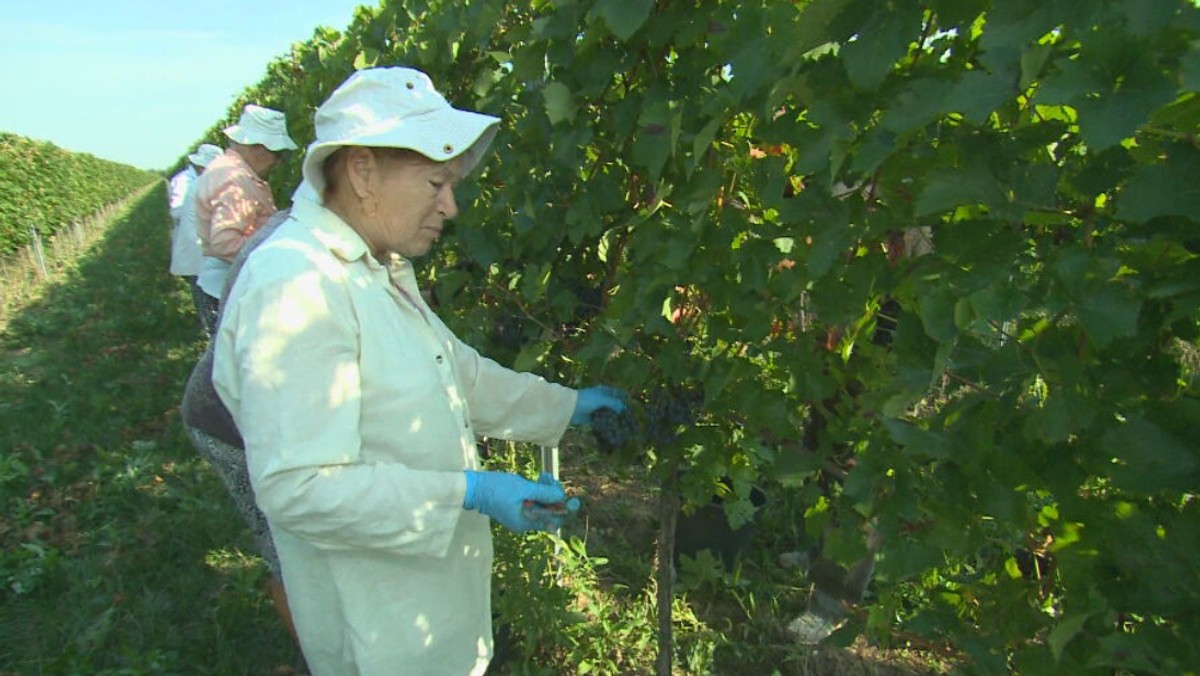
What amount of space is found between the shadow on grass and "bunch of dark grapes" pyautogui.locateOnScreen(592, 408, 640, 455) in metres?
1.91

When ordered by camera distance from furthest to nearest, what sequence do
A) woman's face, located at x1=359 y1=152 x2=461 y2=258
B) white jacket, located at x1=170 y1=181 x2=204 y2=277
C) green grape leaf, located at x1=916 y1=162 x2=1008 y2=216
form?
white jacket, located at x1=170 y1=181 x2=204 y2=277 < woman's face, located at x1=359 y1=152 x2=461 y2=258 < green grape leaf, located at x1=916 y1=162 x2=1008 y2=216

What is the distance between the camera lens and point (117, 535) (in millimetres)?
4301

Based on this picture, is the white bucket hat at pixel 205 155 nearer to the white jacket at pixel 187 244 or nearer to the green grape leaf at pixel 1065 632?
the white jacket at pixel 187 244

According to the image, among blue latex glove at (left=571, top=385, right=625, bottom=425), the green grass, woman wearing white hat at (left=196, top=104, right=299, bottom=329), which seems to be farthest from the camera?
woman wearing white hat at (left=196, top=104, right=299, bottom=329)

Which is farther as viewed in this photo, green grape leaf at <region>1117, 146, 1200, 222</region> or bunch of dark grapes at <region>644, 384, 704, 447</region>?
bunch of dark grapes at <region>644, 384, 704, 447</region>

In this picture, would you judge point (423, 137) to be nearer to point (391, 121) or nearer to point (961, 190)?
point (391, 121)

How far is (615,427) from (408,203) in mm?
773

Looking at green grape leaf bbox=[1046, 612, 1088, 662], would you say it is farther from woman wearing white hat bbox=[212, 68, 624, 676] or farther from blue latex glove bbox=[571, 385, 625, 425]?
blue latex glove bbox=[571, 385, 625, 425]

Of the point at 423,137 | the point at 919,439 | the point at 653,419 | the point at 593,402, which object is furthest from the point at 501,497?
the point at 919,439

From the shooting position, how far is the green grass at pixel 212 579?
310cm

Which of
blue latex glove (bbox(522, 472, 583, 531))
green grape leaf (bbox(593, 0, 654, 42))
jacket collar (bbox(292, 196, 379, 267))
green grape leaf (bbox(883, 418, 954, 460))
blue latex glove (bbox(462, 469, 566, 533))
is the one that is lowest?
blue latex glove (bbox(522, 472, 583, 531))

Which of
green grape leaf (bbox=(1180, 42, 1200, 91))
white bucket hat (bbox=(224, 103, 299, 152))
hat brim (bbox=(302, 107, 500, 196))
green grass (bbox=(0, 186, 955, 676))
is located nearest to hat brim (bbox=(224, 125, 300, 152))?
white bucket hat (bbox=(224, 103, 299, 152))

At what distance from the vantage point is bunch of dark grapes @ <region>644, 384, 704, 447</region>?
199cm

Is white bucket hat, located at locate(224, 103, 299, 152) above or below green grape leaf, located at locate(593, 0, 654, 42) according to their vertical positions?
above
